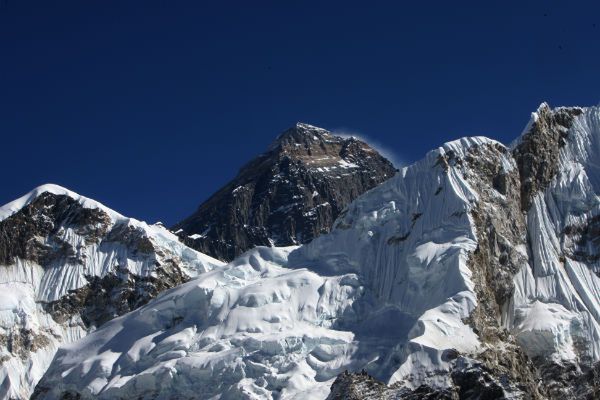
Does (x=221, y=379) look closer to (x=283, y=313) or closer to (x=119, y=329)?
(x=283, y=313)

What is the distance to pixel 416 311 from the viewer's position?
17338cm

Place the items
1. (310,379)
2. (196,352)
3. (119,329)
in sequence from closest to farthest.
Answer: (310,379) < (196,352) < (119,329)

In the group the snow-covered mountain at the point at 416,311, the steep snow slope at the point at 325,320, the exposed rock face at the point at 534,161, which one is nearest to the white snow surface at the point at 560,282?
the snow-covered mountain at the point at 416,311

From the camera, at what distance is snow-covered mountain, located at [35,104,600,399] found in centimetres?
15675

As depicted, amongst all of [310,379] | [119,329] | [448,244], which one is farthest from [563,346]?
[119,329]

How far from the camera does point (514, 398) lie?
144m

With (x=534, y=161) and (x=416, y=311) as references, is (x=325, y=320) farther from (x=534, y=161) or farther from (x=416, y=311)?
(x=534, y=161)

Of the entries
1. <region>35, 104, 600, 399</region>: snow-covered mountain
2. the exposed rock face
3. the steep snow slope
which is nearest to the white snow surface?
<region>35, 104, 600, 399</region>: snow-covered mountain

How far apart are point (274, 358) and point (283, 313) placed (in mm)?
12140

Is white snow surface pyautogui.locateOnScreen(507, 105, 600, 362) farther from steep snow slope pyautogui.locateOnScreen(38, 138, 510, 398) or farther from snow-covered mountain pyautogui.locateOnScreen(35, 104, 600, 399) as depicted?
steep snow slope pyautogui.locateOnScreen(38, 138, 510, 398)

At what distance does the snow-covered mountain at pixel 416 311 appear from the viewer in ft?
514

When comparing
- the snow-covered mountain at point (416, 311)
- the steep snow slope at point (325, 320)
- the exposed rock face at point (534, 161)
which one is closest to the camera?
the snow-covered mountain at point (416, 311)

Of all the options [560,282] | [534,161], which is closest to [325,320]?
[560,282]

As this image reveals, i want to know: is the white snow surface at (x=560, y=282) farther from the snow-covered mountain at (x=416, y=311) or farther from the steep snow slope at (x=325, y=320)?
the steep snow slope at (x=325, y=320)
